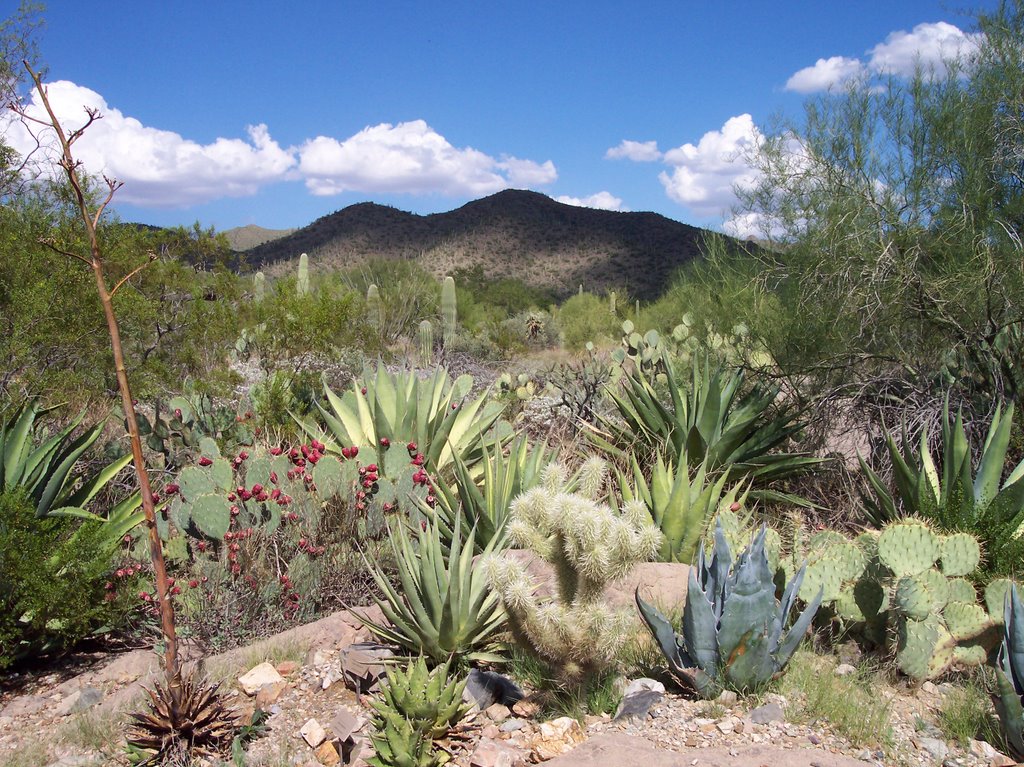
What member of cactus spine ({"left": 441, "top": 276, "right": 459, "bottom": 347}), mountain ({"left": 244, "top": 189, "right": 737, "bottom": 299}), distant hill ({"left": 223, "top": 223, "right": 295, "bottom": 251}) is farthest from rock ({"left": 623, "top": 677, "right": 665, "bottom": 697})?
distant hill ({"left": 223, "top": 223, "right": 295, "bottom": 251})

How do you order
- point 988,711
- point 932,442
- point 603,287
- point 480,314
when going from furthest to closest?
point 603,287 < point 480,314 < point 932,442 < point 988,711

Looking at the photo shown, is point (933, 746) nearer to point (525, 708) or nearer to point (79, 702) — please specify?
point (525, 708)

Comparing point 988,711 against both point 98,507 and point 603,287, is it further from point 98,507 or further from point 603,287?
point 603,287

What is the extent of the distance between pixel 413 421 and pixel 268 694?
125 inches

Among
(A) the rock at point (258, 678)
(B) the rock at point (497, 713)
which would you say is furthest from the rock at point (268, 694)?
(B) the rock at point (497, 713)

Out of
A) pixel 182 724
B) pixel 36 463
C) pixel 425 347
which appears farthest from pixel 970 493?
pixel 425 347

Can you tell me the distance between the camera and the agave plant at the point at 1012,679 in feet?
10.6

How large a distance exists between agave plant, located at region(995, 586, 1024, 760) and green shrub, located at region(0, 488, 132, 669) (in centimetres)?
442

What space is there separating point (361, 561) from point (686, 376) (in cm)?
601

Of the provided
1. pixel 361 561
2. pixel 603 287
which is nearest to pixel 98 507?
pixel 361 561

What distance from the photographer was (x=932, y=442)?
22.5ft

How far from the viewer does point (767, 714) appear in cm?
344

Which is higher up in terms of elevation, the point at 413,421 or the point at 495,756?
the point at 413,421

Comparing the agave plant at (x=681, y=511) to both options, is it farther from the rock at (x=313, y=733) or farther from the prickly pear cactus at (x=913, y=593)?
the rock at (x=313, y=733)
